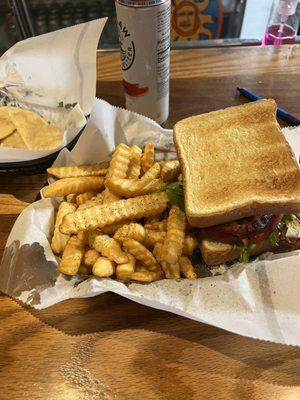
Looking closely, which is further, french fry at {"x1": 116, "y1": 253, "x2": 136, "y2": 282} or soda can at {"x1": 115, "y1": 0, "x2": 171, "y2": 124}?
soda can at {"x1": 115, "y1": 0, "x2": 171, "y2": 124}

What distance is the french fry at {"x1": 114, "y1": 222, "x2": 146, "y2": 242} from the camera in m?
1.01

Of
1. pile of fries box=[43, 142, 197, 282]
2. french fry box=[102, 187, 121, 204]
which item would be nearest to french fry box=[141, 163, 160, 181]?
pile of fries box=[43, 142, 197, 282]

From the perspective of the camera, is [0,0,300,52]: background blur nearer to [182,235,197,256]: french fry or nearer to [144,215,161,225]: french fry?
[144,215,161,225]: french fry

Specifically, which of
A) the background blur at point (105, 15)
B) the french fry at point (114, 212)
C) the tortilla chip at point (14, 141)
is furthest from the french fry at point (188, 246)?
the background blur at point (105, 15)

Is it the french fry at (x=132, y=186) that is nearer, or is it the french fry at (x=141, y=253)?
the french fry at (x=141, y=253)

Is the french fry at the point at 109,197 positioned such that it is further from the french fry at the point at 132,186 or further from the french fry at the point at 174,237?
the french fry at the point at 174,237

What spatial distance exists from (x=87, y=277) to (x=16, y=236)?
0.25 meters

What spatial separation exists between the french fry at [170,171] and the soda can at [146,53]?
0.39m

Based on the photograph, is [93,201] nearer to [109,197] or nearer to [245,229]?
[109,197]

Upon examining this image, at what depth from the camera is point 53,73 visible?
155 cm

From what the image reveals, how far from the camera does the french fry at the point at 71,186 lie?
113 cm

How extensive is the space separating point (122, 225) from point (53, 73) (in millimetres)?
848

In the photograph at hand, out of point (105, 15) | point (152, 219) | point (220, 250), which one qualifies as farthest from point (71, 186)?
point (105, 15)

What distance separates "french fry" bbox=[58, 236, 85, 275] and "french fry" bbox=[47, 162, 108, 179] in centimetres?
24
